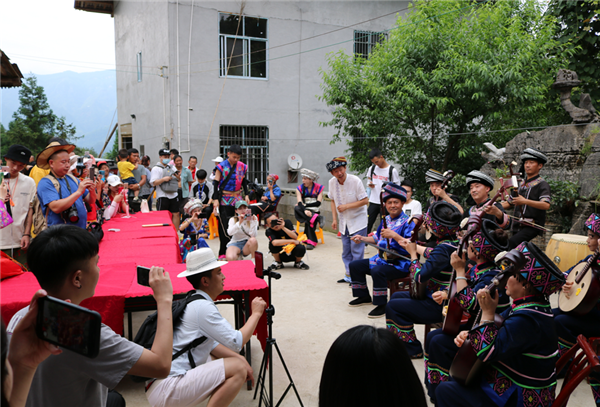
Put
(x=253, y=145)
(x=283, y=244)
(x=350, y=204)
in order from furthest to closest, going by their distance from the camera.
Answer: (x=253, y=145) → (x=283, y=244) → (x=350, y=204)

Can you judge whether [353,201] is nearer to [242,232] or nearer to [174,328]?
[242,232]

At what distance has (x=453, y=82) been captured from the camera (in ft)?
26.1

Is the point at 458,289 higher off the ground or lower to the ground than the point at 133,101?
lower

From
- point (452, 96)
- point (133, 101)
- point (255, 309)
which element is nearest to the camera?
point (255, 309)

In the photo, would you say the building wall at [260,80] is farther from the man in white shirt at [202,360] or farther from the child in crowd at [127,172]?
the man in white shirt at [202,360]

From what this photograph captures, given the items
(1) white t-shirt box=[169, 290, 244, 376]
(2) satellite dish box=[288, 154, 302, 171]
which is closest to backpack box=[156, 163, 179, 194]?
(2) satellite dish box=[288, 154, 302, 171]

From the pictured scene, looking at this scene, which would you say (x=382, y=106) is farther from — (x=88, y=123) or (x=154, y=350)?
(x=88, y=123)

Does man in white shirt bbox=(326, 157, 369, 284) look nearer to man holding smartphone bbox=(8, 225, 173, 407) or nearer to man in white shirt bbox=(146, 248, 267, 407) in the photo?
man in white shirt bbox=(146, 248, 267, 407)

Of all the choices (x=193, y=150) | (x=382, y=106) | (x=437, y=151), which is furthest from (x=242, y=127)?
(x=437, y=151)

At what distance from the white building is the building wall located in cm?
3

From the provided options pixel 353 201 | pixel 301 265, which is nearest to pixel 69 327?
pixel 353 201

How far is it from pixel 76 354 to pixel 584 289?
3264 mm

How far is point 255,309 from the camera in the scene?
2760 millimetres

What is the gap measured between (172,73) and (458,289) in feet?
37.0
